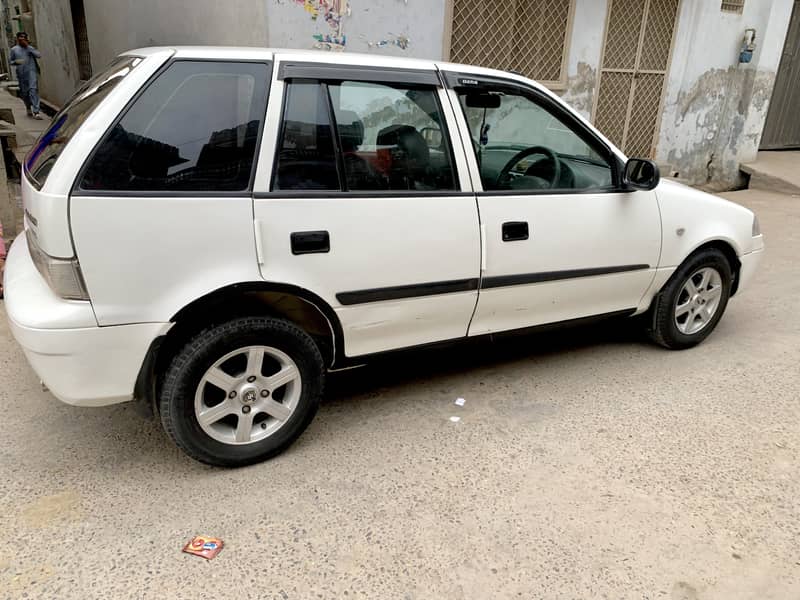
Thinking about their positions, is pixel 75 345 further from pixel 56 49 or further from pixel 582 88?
pixel 56 49

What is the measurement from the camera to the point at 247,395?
106 inches

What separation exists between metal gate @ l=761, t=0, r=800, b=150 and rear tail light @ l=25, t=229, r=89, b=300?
1258cm

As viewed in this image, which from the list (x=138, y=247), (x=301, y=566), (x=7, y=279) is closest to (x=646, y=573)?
(x=301, y=566)

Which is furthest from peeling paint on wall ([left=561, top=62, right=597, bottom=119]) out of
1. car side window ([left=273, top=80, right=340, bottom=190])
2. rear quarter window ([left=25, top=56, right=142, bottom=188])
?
rear quarter window ([left=25, top=56, right=142, bottom=188])

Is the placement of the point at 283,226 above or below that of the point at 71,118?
below

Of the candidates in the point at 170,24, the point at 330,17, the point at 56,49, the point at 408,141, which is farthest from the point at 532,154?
the point at 56,49

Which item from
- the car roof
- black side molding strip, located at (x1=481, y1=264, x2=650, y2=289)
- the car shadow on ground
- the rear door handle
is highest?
the car roof

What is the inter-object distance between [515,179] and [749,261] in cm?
193

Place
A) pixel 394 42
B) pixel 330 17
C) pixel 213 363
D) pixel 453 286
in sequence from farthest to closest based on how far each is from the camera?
pixel 394 42 → pixel 330 17 → pixel 453 286 → pixel 213 363

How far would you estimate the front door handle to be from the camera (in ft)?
10.3

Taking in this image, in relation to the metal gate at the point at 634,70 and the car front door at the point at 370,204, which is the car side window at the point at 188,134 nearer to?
the car front door at the point at 370,204

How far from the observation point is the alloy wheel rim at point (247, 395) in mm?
2623

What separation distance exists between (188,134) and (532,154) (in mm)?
1949

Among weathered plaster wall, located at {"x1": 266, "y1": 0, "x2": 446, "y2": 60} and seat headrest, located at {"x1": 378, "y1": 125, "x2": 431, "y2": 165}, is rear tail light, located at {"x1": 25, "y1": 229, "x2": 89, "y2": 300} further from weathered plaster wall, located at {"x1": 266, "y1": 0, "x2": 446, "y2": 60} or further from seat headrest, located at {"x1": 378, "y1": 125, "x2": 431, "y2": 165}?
weathered plaster wall, located at {"x1": 266, "y1": 0, "x2": 446, "y2": 60}
